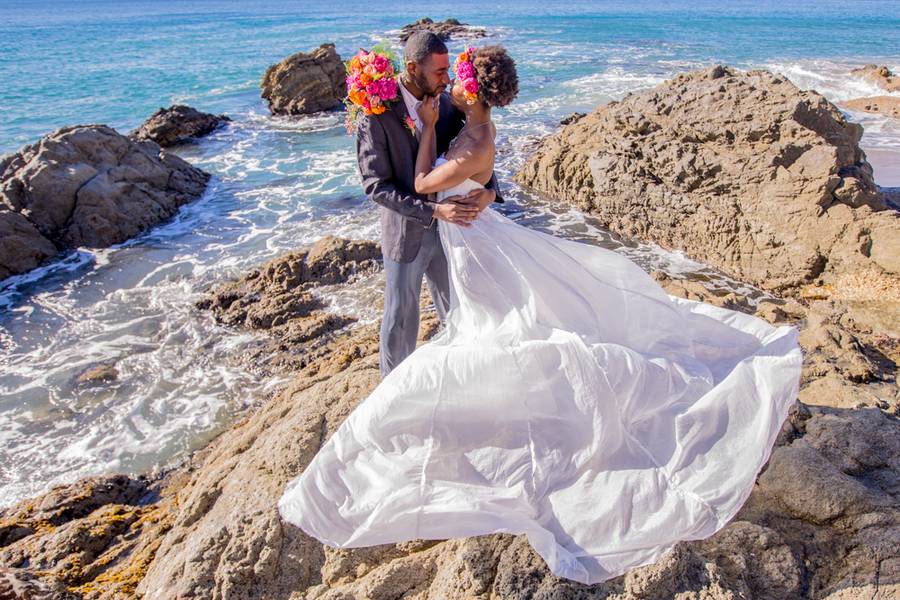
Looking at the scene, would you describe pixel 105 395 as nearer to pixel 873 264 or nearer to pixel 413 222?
pixel 413 222

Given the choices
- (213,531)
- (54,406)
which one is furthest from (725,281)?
(54,406)

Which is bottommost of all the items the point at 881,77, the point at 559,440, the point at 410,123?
the point at 559,440

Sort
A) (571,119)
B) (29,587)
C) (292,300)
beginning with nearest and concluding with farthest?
(29,587) → (292,300) → (571,119)

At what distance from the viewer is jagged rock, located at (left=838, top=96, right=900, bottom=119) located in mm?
16797

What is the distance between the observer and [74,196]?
1039cm

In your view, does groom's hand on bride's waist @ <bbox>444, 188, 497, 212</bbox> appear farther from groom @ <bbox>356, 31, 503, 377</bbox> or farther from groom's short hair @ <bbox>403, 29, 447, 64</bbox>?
groom's short hair @ <bbox>403, 29, 447, 64</bbox>

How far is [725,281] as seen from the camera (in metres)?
7.55


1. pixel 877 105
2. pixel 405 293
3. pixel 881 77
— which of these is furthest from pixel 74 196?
pixel 881 77

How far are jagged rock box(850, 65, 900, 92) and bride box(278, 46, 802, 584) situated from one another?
22.0 m

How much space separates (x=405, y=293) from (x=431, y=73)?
1292 millimetres

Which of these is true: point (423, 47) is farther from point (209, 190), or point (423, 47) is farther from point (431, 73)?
point (209, 190)

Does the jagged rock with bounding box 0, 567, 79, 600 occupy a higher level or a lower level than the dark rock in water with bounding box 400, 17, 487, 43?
lower

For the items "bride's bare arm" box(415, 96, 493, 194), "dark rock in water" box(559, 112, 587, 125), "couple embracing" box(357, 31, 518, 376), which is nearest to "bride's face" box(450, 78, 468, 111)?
"couple embracing" box(357, 31, 518, 376)

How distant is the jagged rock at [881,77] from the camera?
19.8 meters
